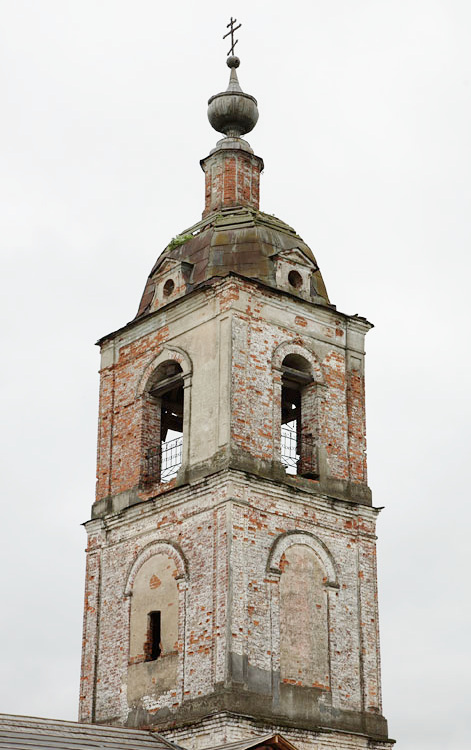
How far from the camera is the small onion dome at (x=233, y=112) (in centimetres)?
2470

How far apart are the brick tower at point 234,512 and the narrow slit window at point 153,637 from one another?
0.08 ft

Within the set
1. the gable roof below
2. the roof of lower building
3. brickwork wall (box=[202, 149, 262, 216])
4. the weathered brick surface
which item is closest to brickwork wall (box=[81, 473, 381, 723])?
the weathered brick surface

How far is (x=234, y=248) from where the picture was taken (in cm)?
2242

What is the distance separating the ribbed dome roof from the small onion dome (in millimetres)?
2093

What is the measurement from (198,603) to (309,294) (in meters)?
5.57

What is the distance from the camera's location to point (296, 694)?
1964cm

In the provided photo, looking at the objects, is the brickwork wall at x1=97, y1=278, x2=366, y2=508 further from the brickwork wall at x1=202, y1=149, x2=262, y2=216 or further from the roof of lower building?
the roof of lower building

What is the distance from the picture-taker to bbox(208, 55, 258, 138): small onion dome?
24.7 metres

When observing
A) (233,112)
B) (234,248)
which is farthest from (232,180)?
(234,248)

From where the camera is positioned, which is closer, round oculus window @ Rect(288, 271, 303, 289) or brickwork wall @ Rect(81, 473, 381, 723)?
brickwork wall @ Rect(81, 473, 381, 723)

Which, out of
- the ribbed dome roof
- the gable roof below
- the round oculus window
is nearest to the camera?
the gable roof below

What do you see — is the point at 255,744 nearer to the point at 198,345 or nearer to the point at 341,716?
the point at 341,716

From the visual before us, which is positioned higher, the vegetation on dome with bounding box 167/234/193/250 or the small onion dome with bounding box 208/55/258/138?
the small onion dome with bounding box 208/55/258/138

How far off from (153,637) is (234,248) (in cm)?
629
